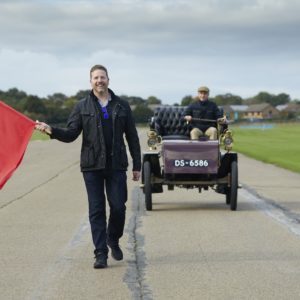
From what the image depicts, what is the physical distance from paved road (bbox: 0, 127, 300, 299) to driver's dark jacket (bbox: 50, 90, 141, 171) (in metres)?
1.11

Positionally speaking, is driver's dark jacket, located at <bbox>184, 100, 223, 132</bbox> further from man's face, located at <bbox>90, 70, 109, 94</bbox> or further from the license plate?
man's face, located at <bbox>90, 70, 109, 94</bbox>

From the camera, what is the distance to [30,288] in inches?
271

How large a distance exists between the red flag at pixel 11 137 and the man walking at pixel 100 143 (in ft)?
0.72

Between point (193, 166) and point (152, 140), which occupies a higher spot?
point (152, 140)

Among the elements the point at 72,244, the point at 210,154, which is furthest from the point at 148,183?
the point at 72,244

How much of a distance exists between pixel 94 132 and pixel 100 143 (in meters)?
0.13

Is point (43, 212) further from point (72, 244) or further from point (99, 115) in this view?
point (99, 115)

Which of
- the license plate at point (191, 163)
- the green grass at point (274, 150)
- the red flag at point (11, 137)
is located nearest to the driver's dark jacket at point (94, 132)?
the red flag at point (11, 137)

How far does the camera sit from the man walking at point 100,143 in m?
7.87

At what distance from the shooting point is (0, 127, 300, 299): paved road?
6.80 m

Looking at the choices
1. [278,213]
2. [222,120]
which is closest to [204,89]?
[222,120]

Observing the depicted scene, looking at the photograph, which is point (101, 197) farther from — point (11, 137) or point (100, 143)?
point (11, 137)

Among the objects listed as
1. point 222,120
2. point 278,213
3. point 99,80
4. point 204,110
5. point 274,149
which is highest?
point 99,80

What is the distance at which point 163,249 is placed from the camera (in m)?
8.97
